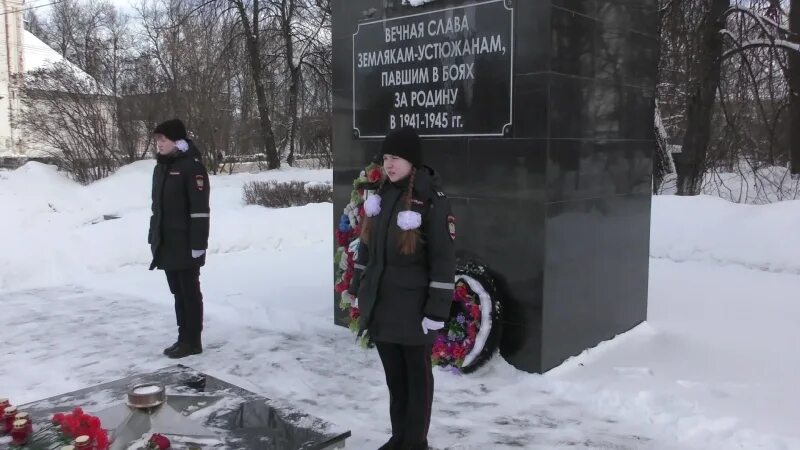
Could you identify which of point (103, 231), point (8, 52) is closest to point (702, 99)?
point (103, 231)

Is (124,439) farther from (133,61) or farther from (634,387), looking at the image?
(133,61)

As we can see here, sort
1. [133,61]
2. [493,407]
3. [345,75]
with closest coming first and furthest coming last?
[493,407] < [345,75] < [133,61]

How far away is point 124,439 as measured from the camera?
314 cm

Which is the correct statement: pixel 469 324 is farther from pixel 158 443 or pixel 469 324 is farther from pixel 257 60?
pixel 257 60

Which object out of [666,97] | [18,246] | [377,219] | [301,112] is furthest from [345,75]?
[301,112]

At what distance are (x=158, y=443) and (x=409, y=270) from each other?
1.39m

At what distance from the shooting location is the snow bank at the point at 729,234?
781 centimetres

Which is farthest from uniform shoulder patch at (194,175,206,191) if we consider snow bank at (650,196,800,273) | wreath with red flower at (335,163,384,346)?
snow bank at (650,196,800,273)

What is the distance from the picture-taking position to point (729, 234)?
832 cm

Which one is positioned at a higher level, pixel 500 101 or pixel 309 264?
pixel 500 101

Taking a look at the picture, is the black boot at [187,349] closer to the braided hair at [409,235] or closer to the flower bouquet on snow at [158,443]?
the flower bouquet on snow at [158,443]

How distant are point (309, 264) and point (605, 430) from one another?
527 centimetres

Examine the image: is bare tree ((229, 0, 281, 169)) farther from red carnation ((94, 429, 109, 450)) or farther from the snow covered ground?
red carnation ((94, 429, 109, 450))

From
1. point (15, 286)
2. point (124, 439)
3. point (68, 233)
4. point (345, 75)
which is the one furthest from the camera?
point (68, 233)
